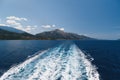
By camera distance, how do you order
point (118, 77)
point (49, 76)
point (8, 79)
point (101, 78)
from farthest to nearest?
point (118, 77), point (101, 78), point (49, 76), point (8, 79)

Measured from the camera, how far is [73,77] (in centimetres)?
1866

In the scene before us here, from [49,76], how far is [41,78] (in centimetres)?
131

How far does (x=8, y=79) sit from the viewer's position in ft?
58.3

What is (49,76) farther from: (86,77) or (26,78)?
(86,77)

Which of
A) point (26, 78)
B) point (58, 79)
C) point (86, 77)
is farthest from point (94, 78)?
point (26, 78)

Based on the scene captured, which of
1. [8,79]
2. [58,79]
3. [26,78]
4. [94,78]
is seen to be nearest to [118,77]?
[94,78]

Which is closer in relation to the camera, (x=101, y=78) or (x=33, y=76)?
(x=33, y=76)

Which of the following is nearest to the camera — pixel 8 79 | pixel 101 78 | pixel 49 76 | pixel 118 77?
pixel 8 79

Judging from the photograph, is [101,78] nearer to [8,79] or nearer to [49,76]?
[49,76]

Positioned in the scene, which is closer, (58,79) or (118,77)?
(58,79)

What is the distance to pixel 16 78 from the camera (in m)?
18.1

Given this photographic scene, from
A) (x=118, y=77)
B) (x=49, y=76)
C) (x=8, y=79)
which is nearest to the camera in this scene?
(x=8, y=79)

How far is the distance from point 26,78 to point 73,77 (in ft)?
20.6

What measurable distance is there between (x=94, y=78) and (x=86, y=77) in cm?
121
